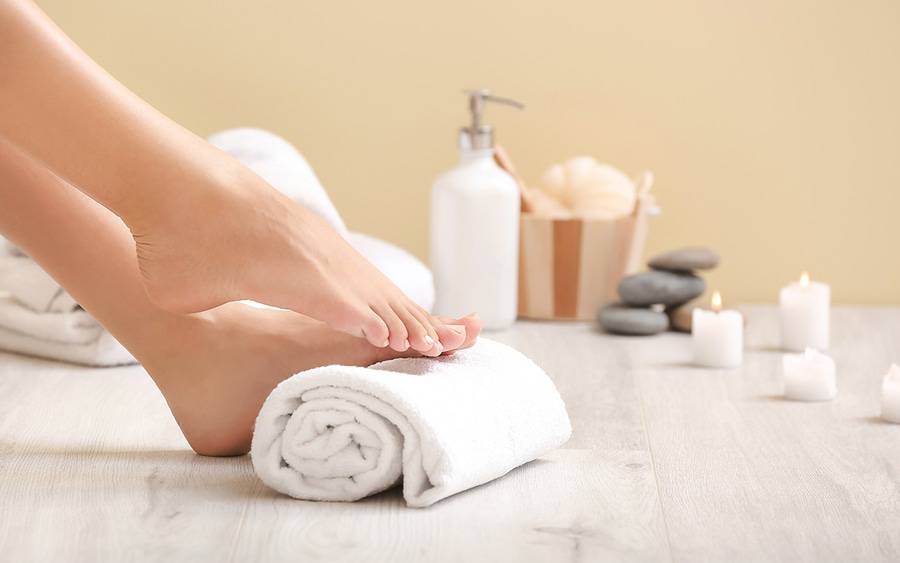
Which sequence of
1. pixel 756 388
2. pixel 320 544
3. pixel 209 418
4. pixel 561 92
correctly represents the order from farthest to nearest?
pixel 561 92
pixel 756 388
pixel 209 418
pixel 320 544

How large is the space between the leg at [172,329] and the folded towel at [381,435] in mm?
116

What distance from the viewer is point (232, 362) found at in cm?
134

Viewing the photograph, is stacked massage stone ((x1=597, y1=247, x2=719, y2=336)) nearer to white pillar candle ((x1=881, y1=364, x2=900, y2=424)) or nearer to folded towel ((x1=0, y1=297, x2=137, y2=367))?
white pillar candle ((x1=881, y1=364, x2=900, y2=424))

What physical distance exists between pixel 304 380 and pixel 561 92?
1410 mm

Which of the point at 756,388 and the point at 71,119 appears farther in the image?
the point at 756,388

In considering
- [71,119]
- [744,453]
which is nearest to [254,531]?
[71,119]

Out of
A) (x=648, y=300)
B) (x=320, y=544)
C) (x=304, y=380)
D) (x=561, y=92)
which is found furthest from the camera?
(x=561, y=92)

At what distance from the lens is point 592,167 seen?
7.58 ft

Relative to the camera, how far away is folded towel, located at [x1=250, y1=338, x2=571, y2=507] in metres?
1.17

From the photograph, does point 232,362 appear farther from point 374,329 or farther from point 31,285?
point 31,285

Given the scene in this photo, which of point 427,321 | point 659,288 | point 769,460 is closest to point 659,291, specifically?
point 659,288

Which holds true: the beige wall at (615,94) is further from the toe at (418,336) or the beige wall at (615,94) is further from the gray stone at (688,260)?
the toe at (418,336)

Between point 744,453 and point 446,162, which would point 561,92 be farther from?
point 744,453

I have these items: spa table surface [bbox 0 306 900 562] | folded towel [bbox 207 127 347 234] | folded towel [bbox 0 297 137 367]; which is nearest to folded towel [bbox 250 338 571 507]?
spa table surface [bbox 0 306 900 562]
